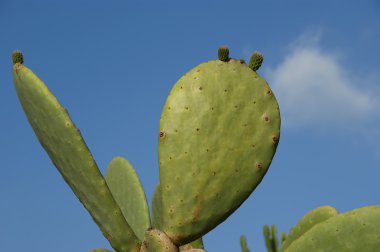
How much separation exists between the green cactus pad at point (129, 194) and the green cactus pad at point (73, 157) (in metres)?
0.65

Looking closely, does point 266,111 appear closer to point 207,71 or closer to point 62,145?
point 207,71

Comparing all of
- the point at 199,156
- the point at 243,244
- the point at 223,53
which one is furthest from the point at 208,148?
the point at 243,244

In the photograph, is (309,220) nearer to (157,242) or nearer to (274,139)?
(274,139)

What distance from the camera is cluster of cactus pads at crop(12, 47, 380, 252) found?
2303mm

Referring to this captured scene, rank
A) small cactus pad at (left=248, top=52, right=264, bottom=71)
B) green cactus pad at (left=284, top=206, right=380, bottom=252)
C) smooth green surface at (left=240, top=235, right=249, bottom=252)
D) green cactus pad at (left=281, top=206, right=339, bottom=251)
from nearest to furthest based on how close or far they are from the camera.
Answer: green cactus pad at (left=284, top=206, right=380, bottom=252), small cactus pad at (left=248, top=52, right=264, bottom=71), green cactus pad at (left=281, top=206, right=339, bottom=251), smooth green surface at (left=240, top=235, right=249, bottom=252)

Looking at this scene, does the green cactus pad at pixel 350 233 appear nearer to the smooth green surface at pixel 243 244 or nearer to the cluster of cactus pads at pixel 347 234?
the cluster of cactus pads at pixel 347 234

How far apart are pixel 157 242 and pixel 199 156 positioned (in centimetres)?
35

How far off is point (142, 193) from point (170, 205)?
2.78ft

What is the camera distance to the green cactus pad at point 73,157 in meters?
2.31

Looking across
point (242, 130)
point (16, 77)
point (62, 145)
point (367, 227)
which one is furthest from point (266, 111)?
point (16, 77)

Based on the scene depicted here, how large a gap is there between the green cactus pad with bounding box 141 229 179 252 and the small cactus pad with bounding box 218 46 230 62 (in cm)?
71

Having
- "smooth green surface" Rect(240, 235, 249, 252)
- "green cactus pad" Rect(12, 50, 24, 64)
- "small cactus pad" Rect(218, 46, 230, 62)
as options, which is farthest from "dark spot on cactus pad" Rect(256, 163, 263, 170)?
"smooth green surface" Rect(240, 235, 249, 252)

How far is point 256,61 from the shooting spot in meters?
2.50

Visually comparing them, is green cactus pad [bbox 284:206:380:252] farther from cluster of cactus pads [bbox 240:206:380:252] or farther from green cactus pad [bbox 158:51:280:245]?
green cactus pad [bbox 158:51:280:245]
